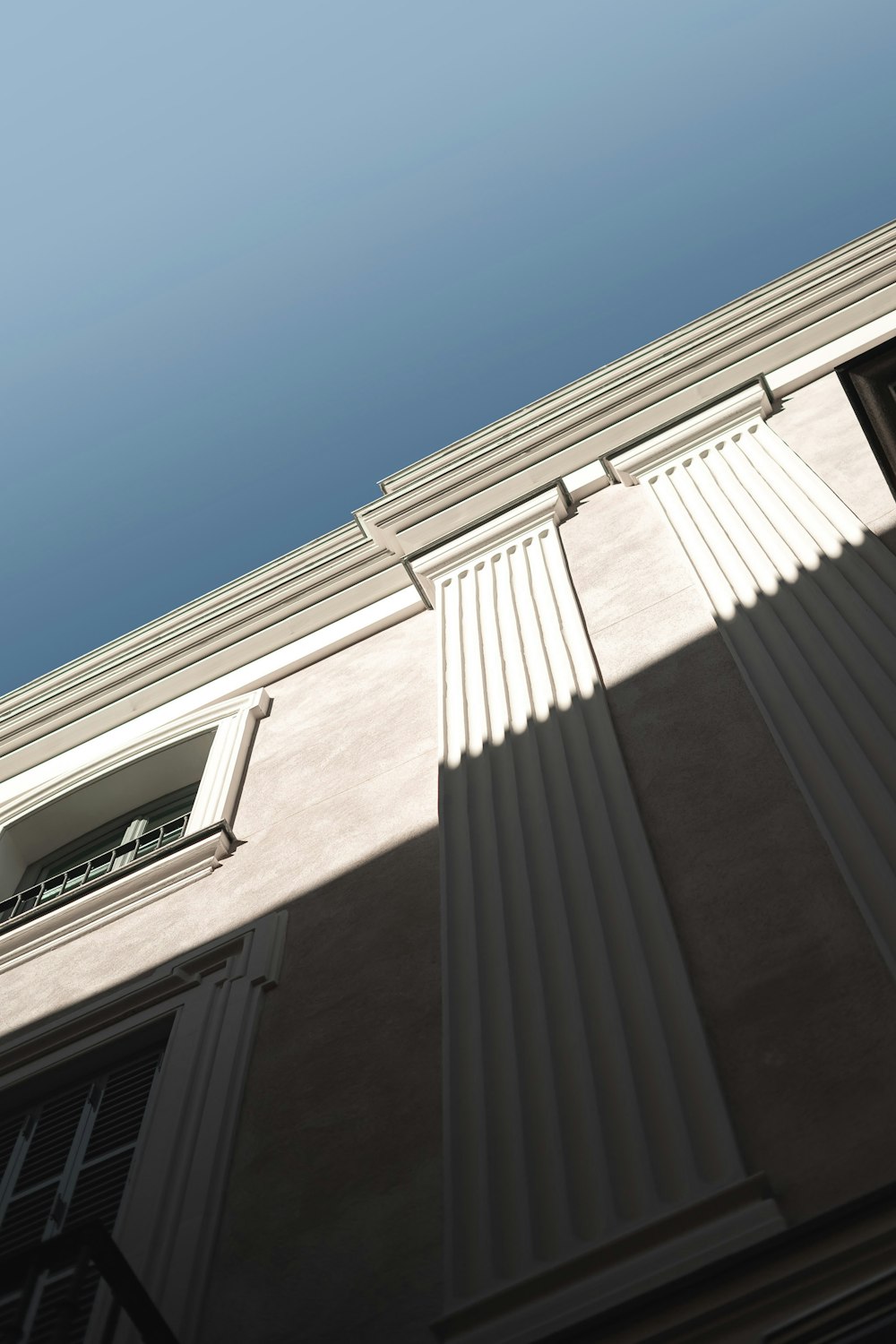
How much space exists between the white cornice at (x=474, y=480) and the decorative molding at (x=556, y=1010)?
386 centimetres

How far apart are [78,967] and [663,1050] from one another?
4.63 m

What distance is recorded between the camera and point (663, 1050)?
4.89 meters

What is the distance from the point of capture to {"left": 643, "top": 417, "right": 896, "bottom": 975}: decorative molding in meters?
5.61

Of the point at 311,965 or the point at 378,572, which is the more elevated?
the point at 378,572

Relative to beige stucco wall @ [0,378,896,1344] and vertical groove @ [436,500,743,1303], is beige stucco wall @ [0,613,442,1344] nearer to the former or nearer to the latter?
beige stucco wall @ [0,378,896,1344]

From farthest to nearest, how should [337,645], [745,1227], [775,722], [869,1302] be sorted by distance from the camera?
[337,645]
[775,722]
[745,1227]
[869,1302]

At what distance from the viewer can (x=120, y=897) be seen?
29.5 feet

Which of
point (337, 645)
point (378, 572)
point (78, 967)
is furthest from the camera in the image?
point (378, 572)

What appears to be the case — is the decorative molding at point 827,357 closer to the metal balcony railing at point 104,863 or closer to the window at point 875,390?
the window at point 875,390

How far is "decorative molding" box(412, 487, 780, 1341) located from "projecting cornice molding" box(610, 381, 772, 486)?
128 inches

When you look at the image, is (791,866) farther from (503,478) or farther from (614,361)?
(614,361)

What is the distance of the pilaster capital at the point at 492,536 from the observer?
1108cm

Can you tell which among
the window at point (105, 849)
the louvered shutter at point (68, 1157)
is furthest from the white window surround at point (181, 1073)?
the window at point (105, 849)

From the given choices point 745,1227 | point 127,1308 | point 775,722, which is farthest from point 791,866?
point 127,1308
